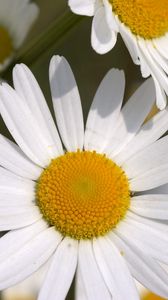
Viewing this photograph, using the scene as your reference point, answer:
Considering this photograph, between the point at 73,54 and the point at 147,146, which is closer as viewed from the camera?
the point at 147,146

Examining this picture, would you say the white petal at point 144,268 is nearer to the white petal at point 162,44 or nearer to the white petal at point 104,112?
the white petal at point 104,112

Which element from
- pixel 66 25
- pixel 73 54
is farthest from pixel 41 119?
pixel 73 54

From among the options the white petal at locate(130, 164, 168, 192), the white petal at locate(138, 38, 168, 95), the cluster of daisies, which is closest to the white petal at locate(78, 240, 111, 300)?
the cluster of daisies

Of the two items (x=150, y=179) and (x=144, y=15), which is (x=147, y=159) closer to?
(x=150, y=179)

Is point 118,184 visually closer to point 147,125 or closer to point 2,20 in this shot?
point 147,125

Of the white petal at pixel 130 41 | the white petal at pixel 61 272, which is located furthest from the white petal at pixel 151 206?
the white petal at pixel 130 41

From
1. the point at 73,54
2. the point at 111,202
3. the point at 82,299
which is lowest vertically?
the point at 82,299

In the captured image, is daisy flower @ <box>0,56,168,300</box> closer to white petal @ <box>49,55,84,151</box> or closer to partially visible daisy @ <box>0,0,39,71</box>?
white petal @ <box>49,55,84,151</box>
